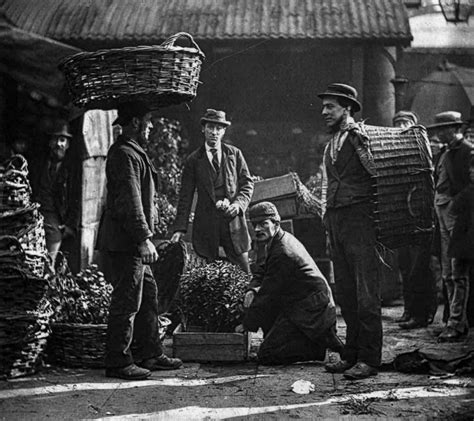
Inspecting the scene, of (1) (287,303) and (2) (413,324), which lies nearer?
(1) (287,303)

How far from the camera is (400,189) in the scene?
636 cm

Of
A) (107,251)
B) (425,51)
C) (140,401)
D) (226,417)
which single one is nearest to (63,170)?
(107,251)

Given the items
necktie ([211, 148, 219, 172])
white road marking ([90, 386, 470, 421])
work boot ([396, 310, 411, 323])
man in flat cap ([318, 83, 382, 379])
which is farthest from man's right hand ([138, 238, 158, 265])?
work boot ([396, 310, 411, 323])

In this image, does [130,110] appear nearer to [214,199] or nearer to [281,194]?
[214,199]

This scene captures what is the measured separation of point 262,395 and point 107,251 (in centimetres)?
166

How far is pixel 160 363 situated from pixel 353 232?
6.35ft

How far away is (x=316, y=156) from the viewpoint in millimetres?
12320

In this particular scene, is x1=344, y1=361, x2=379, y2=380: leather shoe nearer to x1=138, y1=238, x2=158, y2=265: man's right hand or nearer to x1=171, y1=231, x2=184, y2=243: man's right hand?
x1=138, y1=238, x2=158, y2=265: man's right hand

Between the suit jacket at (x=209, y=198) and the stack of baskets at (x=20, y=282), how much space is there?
213 centimetres

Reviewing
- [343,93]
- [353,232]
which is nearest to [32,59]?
[343,93]

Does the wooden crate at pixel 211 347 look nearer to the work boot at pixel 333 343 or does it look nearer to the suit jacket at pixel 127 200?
the work boot at pixel 333 343

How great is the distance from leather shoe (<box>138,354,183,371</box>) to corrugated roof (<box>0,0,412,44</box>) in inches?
241

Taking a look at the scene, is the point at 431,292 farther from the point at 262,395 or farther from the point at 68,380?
the point at 68,380

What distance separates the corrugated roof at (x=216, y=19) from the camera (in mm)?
11516
